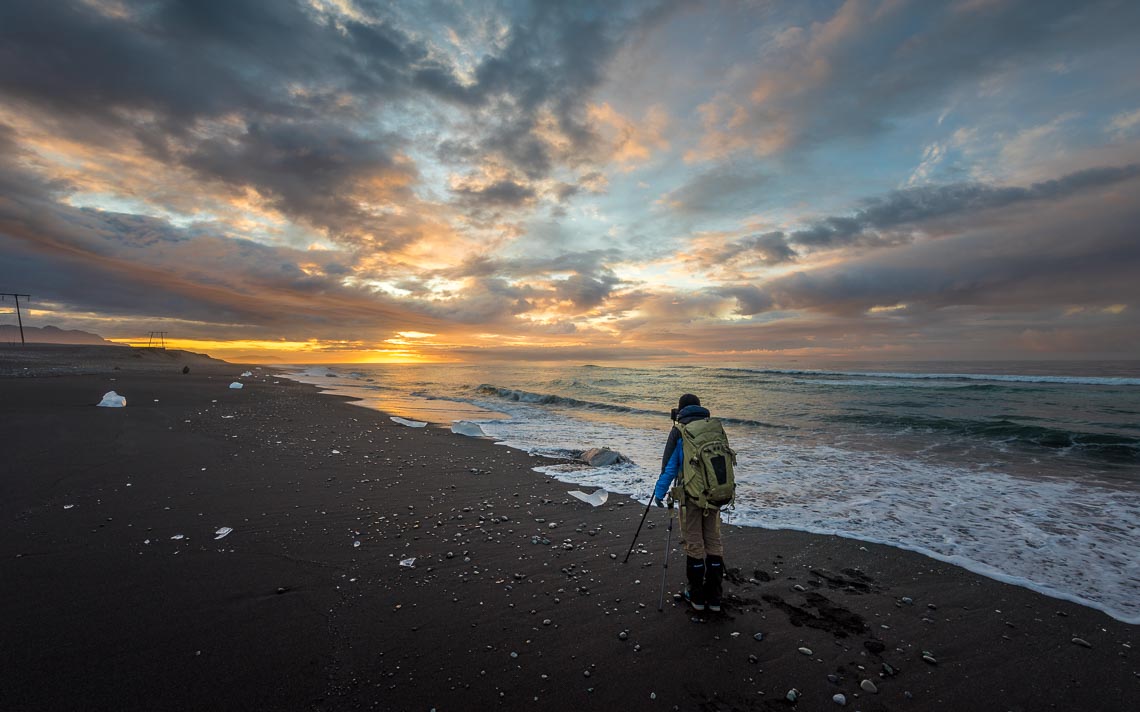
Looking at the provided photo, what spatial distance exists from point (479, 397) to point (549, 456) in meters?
23.3

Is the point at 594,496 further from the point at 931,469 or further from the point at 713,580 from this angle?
the point at 931,469

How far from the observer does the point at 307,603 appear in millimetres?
5070

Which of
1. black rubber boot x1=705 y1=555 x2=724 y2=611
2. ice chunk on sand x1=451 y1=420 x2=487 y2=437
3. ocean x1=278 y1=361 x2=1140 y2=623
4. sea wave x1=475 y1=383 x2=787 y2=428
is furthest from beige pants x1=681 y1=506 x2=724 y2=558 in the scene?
sea wave x1=475 y1=383 x2=787 y2=428

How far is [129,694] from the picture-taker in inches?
143

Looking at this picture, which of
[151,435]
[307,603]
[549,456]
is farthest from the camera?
[549,456]

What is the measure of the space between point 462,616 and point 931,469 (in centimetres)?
1481

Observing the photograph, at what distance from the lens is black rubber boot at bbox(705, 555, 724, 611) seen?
5.35 metres

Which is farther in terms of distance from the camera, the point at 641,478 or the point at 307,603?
the point at 641,478

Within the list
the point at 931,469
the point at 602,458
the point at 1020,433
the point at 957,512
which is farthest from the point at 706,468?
the point at 1020,433

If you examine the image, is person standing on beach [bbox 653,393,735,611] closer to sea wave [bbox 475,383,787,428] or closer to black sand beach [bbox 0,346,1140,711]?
black sand beach [bbox 0,346,1140,711]

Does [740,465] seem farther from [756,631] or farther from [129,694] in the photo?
[129,694]

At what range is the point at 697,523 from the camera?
5.55 meters

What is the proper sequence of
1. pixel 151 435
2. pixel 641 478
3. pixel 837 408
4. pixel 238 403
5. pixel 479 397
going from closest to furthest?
1. pixel 641 478
2. pixel 151 435
3. pixel 238 403
4. pixel 837 408
5. pixel 479 397

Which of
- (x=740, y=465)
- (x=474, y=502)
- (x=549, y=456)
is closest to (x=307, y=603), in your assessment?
(x=474, y=502)
